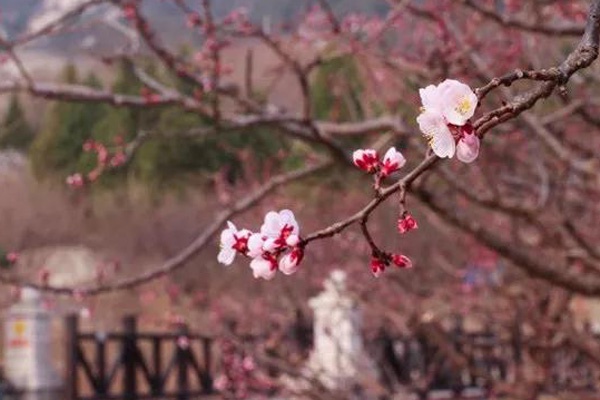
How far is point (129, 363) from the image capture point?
11633mm

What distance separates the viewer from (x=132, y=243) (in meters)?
28.5

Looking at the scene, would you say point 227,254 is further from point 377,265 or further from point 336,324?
point 336,324

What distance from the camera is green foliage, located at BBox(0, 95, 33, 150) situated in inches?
1102

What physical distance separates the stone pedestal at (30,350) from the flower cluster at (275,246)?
10815 mm

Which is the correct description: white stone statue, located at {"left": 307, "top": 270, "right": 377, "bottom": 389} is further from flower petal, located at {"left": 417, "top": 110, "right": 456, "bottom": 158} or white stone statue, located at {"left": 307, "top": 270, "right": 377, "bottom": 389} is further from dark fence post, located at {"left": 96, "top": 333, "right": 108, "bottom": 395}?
flower petal, located at {"left": 417, "top": 110, "right": 456, "bottom": 158}

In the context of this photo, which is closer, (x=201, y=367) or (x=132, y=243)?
(x=201, y=367)

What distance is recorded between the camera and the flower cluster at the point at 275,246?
1633 millimetres

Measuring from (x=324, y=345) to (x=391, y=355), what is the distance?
1.76 metres

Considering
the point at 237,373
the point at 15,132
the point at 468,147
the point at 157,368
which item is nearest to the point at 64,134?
the point at 15,132

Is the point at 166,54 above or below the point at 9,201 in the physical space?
below

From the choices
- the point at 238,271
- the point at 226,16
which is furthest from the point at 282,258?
the point at 238,271

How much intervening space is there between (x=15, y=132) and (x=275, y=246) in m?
28.5

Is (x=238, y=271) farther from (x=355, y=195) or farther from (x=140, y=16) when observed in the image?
(x=140, y=16)

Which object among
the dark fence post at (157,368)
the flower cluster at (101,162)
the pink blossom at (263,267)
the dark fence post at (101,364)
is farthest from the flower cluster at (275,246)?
the dark fence post at (157,368)
